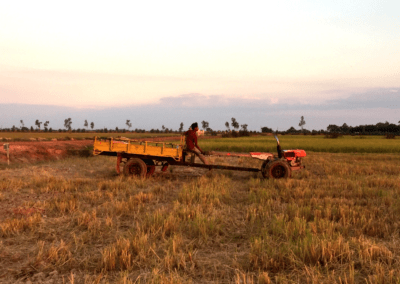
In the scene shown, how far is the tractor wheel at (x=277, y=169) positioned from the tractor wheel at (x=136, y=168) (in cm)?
441

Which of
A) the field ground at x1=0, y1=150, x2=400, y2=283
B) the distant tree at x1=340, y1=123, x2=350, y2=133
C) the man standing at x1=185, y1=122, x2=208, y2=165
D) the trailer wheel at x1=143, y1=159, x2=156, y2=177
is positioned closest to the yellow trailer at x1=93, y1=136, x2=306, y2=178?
the man standing at x1=185, y1=122, x2=208, y2=165

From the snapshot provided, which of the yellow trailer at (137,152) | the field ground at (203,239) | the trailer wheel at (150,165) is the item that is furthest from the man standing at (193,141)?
the field ground at (203,239)

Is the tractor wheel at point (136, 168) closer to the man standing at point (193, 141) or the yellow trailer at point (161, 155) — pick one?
the yellow trailer at point (161, 155)

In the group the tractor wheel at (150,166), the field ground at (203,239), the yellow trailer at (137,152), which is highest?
the yellow trailer at (137,152)

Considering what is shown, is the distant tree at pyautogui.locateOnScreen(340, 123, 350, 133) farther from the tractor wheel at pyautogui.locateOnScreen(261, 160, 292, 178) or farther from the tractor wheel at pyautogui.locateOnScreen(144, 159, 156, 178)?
the tractor wheel at pyautogui.locateOnScreen(144, 159, 156, 178)

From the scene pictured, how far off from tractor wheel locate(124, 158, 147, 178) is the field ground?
2.12 metres

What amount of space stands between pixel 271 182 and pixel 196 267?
19.0 feet

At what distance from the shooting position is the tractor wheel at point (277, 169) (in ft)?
30.6

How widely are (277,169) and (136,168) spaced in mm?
5085

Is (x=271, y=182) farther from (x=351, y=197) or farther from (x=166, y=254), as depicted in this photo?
(x=166, y=254)

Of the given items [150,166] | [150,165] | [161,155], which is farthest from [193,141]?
[150,166]

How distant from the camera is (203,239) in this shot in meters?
4.46

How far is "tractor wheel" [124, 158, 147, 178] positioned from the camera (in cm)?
956

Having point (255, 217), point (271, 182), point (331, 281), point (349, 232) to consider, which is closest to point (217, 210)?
point (255, 217)
